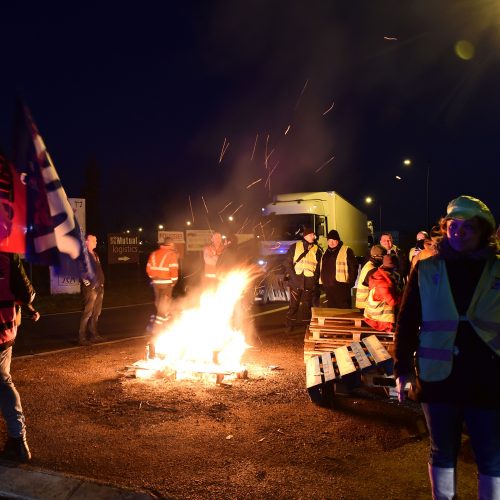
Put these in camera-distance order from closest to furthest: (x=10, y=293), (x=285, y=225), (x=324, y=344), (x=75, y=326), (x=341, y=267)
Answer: (x=10, y=293), (x=324, y=344), (x=341, y=267), (x=75, y=326), (x=285, y=225)

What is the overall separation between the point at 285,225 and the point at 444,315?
1551cm

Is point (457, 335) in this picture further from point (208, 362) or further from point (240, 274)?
point (240, 274)

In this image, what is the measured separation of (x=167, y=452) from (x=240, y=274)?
18.7ft

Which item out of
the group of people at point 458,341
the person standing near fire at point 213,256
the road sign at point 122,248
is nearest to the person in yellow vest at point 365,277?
the person standing near fire at point 213,256

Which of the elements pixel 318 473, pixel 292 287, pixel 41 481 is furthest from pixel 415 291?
pixel 292 287

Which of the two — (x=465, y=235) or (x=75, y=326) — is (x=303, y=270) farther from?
(x=465, y=235)

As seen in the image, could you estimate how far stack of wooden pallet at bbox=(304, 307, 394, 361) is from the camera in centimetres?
741

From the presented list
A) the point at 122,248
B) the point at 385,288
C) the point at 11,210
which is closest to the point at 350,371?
the point at 385,288

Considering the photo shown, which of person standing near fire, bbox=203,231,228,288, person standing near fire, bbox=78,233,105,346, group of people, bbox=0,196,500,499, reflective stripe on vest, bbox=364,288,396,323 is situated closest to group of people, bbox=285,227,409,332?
reflective stripe on vest, bbox=364,288,396,323

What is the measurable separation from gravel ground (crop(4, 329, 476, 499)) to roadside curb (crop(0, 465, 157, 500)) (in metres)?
0.17

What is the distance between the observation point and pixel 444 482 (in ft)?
10.2

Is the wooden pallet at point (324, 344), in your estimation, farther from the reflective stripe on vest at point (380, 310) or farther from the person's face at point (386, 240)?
the person's face at point (386, 240)

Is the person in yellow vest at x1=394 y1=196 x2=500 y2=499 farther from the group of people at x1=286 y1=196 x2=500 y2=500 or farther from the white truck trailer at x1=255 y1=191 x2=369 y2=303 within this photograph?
the white truck trailer at x1=255 y1=191 x2=369 y2=303

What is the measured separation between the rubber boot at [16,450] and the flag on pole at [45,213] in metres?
1.77
